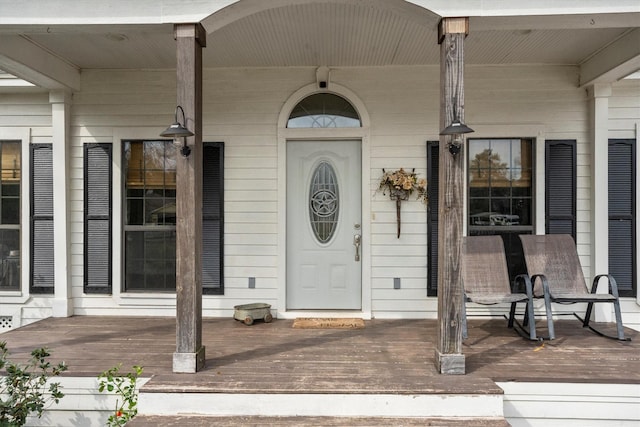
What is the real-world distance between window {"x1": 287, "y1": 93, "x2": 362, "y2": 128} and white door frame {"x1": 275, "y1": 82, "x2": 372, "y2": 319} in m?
0.06

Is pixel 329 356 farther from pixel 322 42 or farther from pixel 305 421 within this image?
pixel 322 42

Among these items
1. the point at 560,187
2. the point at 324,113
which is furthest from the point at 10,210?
the point at 560,187

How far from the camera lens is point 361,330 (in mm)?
A: 4203

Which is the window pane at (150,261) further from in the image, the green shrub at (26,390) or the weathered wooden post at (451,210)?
the weathered wooden post at (451,210)

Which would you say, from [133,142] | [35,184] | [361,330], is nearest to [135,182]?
[133,142]

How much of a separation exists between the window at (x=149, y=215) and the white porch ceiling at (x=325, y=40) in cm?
95

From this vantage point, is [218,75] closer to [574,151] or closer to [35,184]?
[35,184]

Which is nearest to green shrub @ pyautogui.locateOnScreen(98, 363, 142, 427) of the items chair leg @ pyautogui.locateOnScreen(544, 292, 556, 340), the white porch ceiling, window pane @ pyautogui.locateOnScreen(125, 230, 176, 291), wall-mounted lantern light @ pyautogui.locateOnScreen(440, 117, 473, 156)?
window pane @ pyautogui.locateOnScreen(125, 230, 176, 291)

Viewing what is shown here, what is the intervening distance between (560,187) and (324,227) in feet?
8.15

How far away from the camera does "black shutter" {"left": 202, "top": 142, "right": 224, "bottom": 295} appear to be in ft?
15.6

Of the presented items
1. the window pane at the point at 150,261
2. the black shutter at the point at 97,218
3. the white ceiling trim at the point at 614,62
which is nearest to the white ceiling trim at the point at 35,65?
the black shutter at the point at 97,218

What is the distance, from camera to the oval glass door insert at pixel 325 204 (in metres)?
4.75

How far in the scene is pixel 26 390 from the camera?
2.98m

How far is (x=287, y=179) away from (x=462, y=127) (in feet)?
7.58
